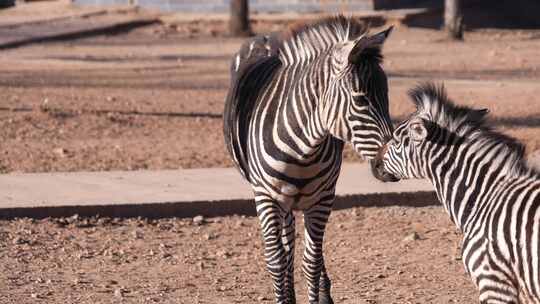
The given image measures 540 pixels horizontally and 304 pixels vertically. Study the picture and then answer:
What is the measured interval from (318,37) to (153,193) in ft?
13.4

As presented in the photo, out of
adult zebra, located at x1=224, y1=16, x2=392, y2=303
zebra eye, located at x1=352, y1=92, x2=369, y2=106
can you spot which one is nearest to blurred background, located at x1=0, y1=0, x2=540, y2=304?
adult zebra, located at x1=224, y1=16, x2=392, y2=303

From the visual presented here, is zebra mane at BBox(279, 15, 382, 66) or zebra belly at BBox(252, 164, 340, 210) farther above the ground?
zebra mane at BBox(279, 15, 382, 66)

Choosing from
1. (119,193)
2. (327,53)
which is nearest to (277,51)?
(327,53)

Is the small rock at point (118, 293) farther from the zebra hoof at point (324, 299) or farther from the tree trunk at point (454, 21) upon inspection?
the tree trunk at point (454, 21)

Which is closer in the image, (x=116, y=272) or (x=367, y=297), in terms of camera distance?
(x=367, y=297)

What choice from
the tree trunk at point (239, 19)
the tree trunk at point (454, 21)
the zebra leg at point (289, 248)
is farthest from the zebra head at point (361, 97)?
the tree trunk at point (239, 19)

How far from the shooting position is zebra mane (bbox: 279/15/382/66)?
7.48 meters

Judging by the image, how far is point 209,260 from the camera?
9492 millimetres

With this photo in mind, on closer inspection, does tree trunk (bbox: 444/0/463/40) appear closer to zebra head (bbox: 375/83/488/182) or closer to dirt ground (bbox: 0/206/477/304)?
dirt ground (bbox: 0/206/477/304)

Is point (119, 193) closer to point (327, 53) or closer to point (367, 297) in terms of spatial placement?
point (367, 297)

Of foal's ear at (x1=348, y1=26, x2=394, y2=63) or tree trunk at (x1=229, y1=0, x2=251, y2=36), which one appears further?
tree trunk at (x1=229, y1=0, x2=251, y2=36)

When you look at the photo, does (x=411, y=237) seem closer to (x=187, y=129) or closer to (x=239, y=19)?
(x=187, y=129)

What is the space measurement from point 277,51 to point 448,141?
2.28 metres

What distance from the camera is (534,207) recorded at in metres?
5.97
